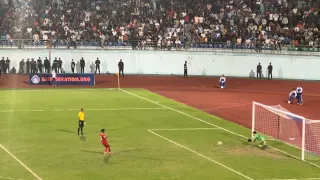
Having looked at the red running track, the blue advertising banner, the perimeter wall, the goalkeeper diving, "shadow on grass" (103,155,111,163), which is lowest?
"shadow on grass" (103,155,111,163)

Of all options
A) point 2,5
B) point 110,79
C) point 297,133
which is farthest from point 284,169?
point 2,5

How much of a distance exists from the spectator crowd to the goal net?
2585cm

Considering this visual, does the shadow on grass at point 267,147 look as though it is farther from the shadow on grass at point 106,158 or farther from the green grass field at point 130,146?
the shadow on grass at point 106,158

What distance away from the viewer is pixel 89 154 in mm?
29062

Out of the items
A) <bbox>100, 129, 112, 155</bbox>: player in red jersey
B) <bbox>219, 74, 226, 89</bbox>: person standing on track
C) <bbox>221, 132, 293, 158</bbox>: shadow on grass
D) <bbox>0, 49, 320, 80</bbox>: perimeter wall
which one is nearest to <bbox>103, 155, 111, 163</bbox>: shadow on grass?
<bbox>100, 129, 112, 155</bbox>: player in red jersey

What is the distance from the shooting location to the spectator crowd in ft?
206

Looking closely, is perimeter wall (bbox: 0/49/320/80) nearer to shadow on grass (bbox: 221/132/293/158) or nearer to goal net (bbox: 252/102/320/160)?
goal net (bbox: 252/102/320/160)

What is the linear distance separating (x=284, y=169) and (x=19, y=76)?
3829 cm

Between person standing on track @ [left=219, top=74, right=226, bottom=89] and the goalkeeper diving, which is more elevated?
person standing on track @ [left=219, top=74, right=226, bottom=89]

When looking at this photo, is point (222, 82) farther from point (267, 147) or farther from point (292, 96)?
point (267, 147)

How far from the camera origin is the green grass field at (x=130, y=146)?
25906mm

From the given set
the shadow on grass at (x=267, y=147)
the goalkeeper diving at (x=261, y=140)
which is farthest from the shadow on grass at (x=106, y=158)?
the goalkeeper diving at (x=261, y=140)

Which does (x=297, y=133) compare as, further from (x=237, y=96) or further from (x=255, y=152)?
(x=237, y=96)

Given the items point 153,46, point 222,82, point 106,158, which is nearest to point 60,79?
point 153,46
